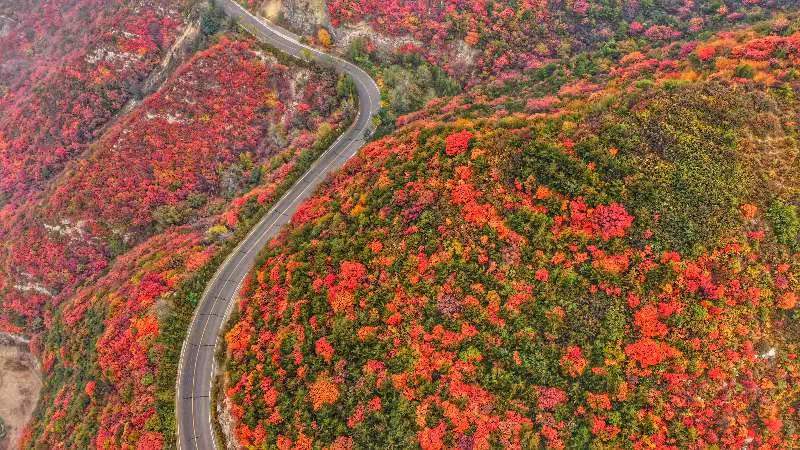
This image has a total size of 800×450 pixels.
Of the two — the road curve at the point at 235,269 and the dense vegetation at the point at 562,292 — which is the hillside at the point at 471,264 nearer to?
the dense vegetation at the point at 562,292

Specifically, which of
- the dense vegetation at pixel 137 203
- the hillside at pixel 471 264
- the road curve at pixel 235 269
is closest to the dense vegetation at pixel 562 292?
the hillside at pixel 471 264

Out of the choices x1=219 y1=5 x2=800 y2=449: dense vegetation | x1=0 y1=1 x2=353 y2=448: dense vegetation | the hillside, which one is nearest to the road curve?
x1=0 y1=1 x2=353 y2=448: dense vegetation

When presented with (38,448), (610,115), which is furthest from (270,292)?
(610,115)

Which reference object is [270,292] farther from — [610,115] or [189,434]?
[610,115]

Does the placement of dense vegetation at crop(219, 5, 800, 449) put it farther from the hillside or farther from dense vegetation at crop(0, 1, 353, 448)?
dense vegetation at crop(0, 1, 353, 448)

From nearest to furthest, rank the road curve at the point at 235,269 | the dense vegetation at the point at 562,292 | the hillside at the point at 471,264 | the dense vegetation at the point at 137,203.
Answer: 1. the dense vegetation at the point at 562,292
2. the hillside at the point at 471,264
3. the road curve at the point at 235,269
4. the dense vegetation at the point at 137,203

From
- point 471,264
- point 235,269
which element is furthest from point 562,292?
point 235,269
